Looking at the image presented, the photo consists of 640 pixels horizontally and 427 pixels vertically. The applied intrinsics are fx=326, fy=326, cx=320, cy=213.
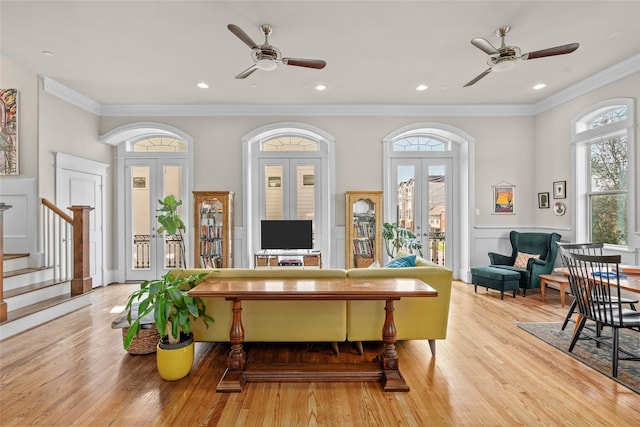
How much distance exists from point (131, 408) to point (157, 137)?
5.16m

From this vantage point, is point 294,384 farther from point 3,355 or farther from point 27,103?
point 27,103

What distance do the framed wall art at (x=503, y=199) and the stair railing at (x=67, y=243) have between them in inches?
253

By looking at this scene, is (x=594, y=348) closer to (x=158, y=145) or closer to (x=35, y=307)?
(x=35, y=307)

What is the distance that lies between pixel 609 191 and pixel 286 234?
480 cm

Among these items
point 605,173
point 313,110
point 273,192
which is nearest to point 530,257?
point 605,173

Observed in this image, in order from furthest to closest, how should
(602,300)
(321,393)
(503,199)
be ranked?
(503,199) → (602,300) → (321,393)

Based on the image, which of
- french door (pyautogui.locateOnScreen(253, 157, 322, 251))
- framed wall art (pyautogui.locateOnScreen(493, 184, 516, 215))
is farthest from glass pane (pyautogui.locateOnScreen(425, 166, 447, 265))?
french door (pyautogui.locateOnScreen(253, 157, 322, 251))

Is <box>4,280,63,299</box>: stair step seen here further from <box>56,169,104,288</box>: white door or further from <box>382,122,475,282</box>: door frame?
<box>382,122,475,282</box>: door frame

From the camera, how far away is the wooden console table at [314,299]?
2279mm

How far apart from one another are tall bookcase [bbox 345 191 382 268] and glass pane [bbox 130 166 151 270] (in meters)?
3.69

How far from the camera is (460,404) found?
217cm

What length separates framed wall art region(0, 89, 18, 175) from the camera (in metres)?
4.45

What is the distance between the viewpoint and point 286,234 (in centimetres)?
568

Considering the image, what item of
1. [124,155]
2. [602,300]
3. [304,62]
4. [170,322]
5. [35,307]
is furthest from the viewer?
[124,155]
